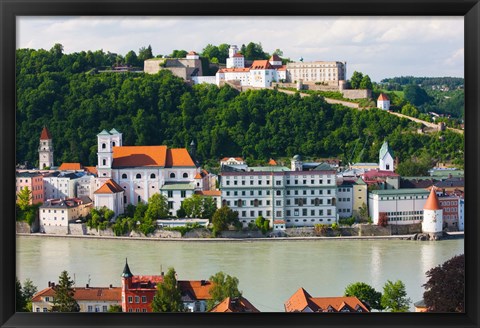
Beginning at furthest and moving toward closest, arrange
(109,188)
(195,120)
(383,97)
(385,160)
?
(383,97), (195,120), (385,160), (109,188)

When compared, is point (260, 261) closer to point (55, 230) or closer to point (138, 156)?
point (55, 230)

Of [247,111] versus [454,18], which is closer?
[454,18]

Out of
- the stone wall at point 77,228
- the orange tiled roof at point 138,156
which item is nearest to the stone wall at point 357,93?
the orange tiled roof at point 138,156

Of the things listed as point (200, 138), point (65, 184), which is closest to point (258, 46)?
point (200, 138)

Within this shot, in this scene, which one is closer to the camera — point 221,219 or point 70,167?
point 221,219

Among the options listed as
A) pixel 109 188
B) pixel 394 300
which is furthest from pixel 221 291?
pixel 109 188
